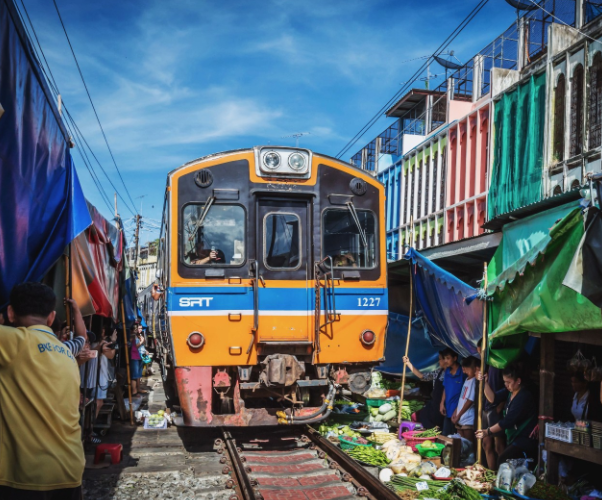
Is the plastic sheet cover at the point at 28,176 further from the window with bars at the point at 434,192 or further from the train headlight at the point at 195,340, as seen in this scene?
the window with bars at the point at 434,192

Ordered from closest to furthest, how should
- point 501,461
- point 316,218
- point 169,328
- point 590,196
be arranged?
point 590,196, point 501,461, point 169,328, point 316,218

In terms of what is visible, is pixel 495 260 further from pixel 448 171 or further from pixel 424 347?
pixel 448 171

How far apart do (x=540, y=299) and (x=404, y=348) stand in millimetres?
7375

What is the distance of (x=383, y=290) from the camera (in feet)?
26.1

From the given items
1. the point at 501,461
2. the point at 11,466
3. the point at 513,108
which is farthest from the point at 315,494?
the point at 513,108

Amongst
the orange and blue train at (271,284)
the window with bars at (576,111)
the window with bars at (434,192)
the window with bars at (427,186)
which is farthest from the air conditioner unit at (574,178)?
the window with bars at (427,186)

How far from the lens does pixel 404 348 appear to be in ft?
42.9

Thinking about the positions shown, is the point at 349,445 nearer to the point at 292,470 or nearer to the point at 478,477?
the point at 292,470

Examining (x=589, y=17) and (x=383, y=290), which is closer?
(x=383, y=290)

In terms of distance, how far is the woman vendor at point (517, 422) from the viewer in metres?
6.74

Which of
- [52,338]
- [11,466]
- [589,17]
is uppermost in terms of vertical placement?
[589,17]

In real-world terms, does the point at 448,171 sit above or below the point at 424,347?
above

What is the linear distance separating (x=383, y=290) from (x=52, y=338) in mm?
5306

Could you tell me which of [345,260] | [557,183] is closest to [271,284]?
[345,260]
